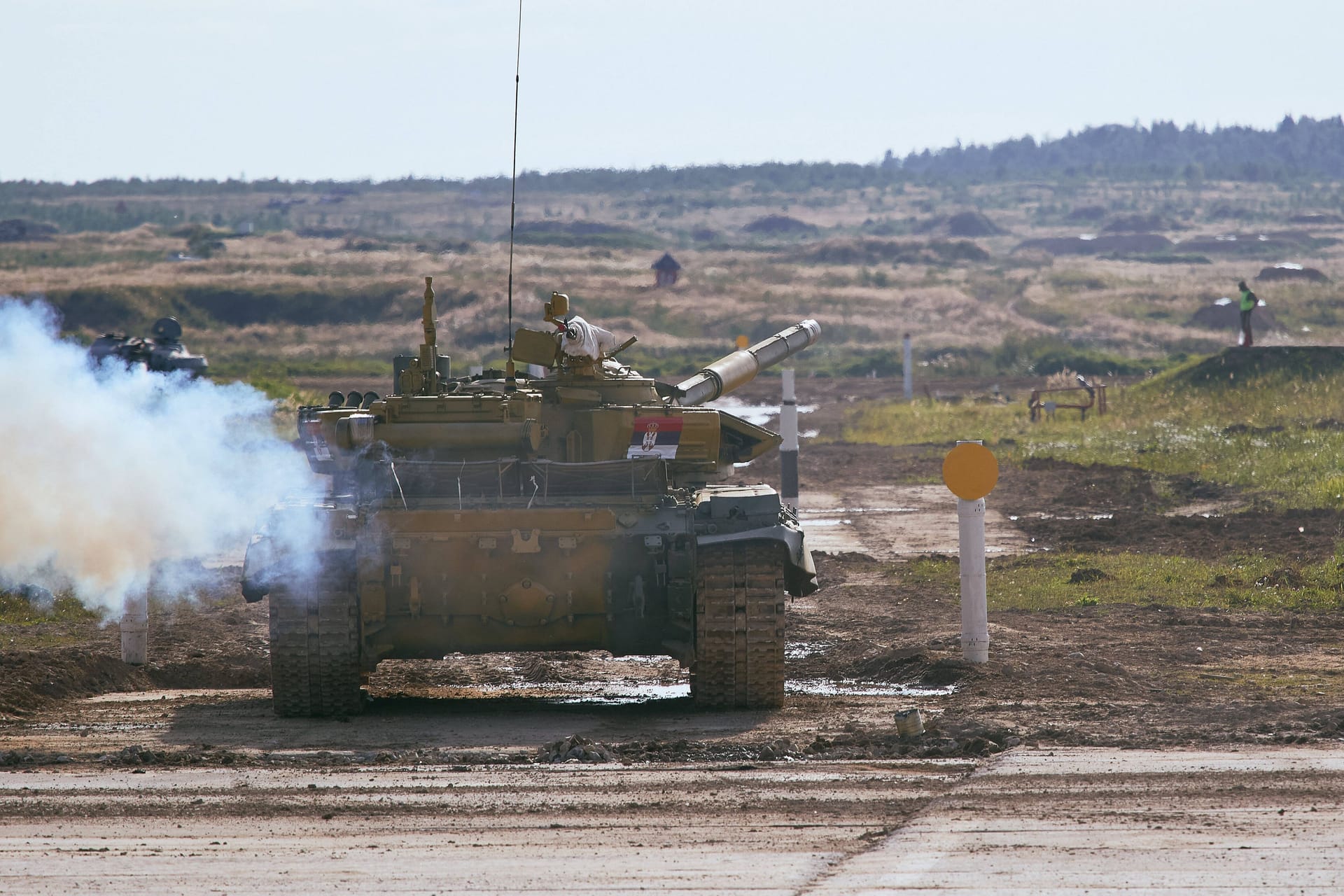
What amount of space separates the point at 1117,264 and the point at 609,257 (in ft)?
132

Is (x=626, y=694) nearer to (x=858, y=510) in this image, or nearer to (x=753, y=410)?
(x=858, y=510)

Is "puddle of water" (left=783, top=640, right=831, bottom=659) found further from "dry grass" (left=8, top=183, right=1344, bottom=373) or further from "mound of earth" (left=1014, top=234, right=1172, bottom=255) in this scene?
"mound of earth" (left=1014, top=234, right=1172, bottom=255)

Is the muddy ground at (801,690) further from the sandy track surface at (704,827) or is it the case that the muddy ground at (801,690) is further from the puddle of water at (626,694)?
the sandy track surface at (704,827)

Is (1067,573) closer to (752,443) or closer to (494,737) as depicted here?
(752,443)

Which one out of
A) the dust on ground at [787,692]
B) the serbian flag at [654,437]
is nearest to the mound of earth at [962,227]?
the dust on ground at [787,692]

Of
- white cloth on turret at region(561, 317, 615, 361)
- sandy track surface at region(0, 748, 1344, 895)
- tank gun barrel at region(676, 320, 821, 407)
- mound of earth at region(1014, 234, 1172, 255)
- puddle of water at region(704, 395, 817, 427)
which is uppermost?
mound of earth at region(1014, 234, 1172, 255)

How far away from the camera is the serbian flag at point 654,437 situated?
38.5 ft

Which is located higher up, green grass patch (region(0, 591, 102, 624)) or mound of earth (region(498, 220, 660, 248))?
mound of earth (region(498, 220, 660, 248))

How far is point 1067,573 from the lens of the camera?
642 inches

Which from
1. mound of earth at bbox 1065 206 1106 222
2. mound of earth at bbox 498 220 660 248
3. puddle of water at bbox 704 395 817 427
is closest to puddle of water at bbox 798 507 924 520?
puddle of water at bbox 704 395 817 427

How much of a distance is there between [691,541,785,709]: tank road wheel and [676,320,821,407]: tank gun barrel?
3260mm

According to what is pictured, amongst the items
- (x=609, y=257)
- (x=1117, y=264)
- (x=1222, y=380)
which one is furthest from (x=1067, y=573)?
(x=1117, y=264)

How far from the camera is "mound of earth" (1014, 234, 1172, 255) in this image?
128250 mm

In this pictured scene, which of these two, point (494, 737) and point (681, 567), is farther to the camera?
point (681, 567)
